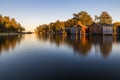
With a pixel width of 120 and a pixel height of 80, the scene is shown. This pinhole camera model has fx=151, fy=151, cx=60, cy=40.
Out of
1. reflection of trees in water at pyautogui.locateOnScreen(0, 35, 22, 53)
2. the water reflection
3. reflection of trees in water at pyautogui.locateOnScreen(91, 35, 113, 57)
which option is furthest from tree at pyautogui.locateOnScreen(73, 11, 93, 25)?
reflection of trees in water at pyautogui.locateOnScreen(91, 35, 113, 57)

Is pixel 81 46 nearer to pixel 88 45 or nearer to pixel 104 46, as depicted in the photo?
pixel 88 45

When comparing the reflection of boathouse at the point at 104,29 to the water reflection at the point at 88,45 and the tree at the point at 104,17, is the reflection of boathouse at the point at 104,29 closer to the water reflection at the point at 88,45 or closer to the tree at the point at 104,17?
the water reflection at the point at 88,45

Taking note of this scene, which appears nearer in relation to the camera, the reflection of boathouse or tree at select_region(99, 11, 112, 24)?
the reflection of boathouse

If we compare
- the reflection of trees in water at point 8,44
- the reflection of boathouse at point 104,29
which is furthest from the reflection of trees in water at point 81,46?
the reflection of boathouse at point 104,29

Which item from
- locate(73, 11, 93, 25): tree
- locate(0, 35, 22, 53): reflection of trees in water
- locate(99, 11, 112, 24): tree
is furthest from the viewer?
locate(99, 11, 112, 24): tree

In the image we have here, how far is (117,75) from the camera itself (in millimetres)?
6969

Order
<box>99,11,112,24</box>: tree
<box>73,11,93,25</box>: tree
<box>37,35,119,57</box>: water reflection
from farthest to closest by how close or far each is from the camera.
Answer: <box>99,11,112,24</box>: tree < <box>73,11,93,25</box>: tree < <box>37,35,119,57</box>: water reflection

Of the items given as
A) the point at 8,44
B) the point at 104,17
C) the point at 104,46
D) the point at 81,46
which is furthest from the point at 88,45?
the point at 104,17

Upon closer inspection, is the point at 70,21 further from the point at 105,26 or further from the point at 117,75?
the point at 117,75

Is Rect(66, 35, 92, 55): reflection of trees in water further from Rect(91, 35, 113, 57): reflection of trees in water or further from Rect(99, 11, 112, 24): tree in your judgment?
Rect(99, 11, 112, 24): tree

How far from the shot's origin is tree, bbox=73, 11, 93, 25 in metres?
100

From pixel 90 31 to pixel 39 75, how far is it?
214ft

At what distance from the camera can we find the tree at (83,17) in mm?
100012

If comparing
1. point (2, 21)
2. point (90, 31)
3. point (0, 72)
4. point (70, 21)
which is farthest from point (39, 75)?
point (70, 21)
